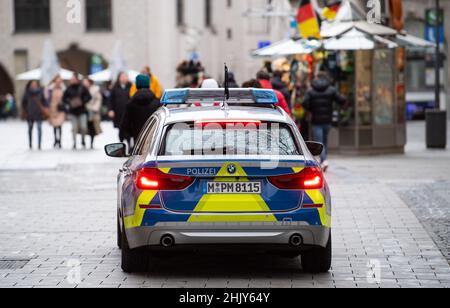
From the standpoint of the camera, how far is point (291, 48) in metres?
25.8

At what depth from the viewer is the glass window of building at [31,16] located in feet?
193

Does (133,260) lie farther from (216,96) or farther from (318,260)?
(216,96)

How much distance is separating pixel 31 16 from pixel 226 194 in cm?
5112

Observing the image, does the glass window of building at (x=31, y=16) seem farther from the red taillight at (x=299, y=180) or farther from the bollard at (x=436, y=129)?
the red taillight at (x=299, y=180)

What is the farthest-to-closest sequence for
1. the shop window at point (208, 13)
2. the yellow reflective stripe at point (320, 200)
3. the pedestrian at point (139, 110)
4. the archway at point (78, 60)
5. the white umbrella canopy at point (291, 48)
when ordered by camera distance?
1. the shop window at point (208, 13)
2. the archway at point (78, 60)
3. the white umbrella canopy at point (291, 48)
4. the pedestrian at point (139, 110)
5. the yellow reflective stripe at point (320, 200)

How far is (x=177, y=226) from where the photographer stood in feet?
30.1

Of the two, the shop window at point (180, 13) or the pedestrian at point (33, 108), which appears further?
the shop window at point (180, 13)

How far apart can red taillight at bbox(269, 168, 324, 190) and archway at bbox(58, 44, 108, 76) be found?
5004 cm

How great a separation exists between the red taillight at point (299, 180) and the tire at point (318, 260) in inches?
23.5

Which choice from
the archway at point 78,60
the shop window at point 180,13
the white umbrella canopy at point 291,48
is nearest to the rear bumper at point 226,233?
the white umbrella canopy at point 291,48

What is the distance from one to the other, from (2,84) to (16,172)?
41007 mm

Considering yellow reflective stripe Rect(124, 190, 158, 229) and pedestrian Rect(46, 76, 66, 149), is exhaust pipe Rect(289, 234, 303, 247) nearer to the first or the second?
yellow reflective stripe Rect(124, 190, 158, 229)

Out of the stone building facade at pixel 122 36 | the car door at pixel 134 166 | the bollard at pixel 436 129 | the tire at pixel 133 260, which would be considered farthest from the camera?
the stone building facade at pixel 122 36
